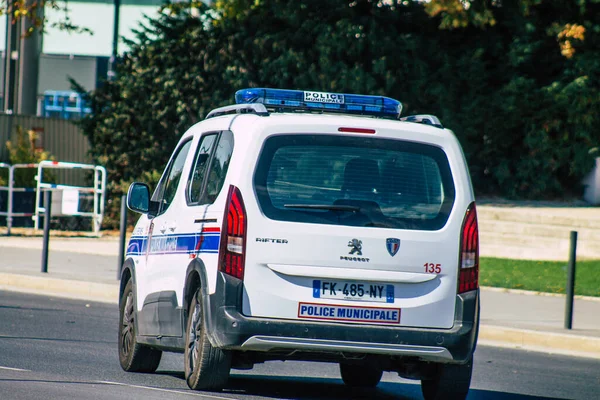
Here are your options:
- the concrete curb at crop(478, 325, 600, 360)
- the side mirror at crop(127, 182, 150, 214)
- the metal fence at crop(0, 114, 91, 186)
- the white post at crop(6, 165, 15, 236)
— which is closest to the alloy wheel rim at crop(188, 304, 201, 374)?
the side mirror at crop(127, 182, 150, 214)

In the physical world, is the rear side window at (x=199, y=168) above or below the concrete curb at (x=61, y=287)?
above

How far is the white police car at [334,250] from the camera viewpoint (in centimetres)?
711

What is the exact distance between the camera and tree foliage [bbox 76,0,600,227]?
2495 cm

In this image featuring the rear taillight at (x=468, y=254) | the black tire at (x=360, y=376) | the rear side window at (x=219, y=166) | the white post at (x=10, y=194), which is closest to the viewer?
the rear taillight at (x=468, y=254)

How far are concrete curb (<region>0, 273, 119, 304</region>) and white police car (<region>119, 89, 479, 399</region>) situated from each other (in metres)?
7.74

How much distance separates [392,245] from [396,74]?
18.2 m

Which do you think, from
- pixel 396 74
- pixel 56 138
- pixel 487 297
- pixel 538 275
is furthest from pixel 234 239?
pixel 56 138

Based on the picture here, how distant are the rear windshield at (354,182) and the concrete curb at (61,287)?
8.22 m

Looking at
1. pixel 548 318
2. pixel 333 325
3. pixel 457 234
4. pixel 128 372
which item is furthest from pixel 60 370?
pixel 548 318

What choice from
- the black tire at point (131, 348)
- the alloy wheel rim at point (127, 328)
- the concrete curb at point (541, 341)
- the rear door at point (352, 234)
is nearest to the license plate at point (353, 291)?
the rear door at point (352, 234)

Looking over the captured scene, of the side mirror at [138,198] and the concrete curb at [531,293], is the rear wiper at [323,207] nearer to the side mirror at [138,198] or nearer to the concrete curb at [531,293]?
the side mirror at [138,198]

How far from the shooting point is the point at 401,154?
291 inches

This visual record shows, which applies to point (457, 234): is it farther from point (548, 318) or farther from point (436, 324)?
point (548, 318)

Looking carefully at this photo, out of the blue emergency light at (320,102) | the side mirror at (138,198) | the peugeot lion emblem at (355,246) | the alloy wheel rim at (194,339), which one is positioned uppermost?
the blue emergency light at (320,102)
